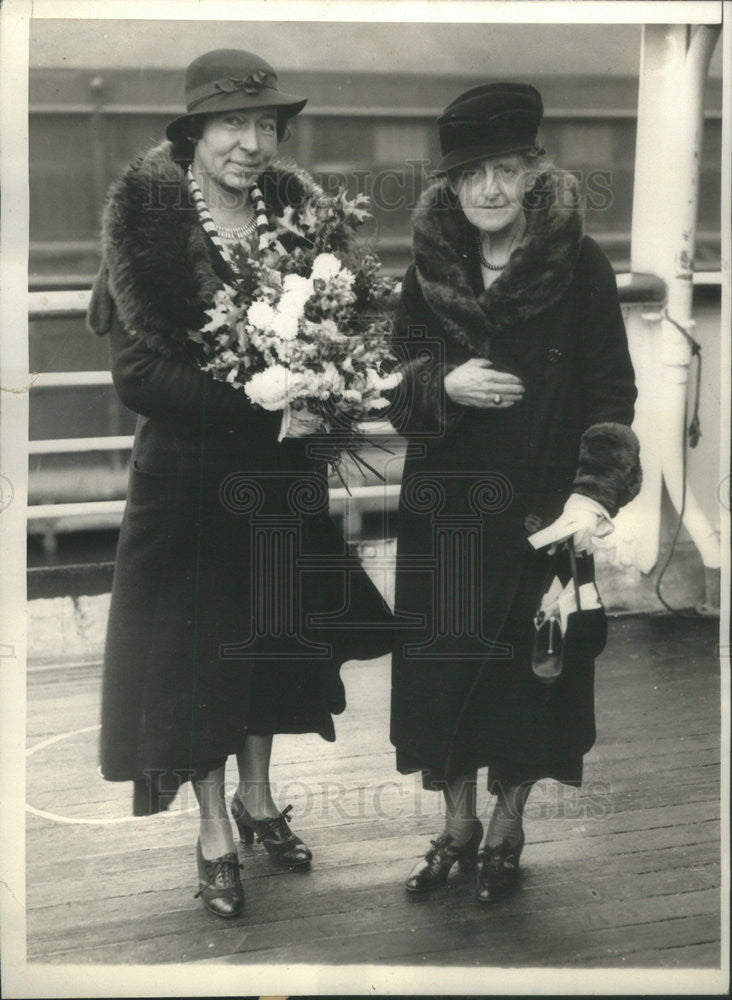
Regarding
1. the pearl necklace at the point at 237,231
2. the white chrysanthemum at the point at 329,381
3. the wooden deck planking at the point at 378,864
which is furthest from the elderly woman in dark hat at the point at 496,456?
the pearl necklace at the point at 237,231

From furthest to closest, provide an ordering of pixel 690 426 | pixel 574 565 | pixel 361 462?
1. pixel 690 426
2. pixel 361 462
3. pixel 574 565

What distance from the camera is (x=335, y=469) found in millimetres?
2736

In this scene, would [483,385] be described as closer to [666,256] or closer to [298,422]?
[298,422]

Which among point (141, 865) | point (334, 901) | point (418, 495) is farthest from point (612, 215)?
point (141, 865)

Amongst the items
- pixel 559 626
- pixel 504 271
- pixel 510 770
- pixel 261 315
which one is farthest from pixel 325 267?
pixel 510 770

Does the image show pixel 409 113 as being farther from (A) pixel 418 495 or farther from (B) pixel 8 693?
(B) pixel 8 693

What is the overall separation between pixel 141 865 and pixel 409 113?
2138 millimetres

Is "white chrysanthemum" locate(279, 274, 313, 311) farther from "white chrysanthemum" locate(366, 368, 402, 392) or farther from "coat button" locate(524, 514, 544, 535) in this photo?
"coat button" locate(524, 514, 544, 535)

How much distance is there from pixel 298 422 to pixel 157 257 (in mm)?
522

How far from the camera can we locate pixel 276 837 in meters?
2.80

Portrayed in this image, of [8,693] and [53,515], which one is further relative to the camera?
[53,515]

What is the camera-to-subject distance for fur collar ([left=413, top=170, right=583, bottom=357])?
2.52 m

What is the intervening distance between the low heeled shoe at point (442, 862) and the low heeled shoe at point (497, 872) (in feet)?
0.15

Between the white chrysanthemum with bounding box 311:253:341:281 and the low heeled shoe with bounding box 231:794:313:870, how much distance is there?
143cm
